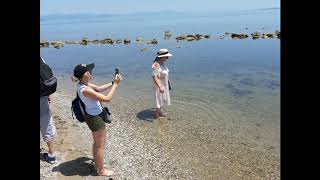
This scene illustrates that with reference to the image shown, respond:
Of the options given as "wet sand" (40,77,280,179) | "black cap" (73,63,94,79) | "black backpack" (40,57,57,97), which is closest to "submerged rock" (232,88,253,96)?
"wet sand" (40,77,280,179)

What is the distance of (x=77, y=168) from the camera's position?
29.6ft

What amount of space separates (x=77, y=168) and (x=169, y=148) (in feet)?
9.84

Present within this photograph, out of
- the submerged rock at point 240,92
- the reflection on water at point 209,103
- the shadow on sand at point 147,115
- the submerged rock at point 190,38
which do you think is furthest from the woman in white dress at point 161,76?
the submerged rock at point 190,38

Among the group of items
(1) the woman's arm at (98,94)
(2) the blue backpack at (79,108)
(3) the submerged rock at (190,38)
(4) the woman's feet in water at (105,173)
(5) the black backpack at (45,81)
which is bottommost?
(4) the woman's feet in water at (105,173)

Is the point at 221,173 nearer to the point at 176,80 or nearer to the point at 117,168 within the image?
the point at 117,168

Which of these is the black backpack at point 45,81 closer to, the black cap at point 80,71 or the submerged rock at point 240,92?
the black cap at point 80,71

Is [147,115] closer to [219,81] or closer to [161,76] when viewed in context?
[161,76]

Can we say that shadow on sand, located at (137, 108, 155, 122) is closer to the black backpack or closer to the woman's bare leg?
the woman's bare leg

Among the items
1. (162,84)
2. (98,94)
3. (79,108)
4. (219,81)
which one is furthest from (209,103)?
(98,94)

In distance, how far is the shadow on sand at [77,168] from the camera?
874 centimetres

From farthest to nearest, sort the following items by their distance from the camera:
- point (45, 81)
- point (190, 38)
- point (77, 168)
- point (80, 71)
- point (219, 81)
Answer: point (190, 38)
point (219, 81)
point (77, 168)
point (45, 81)
point (80, 71)
